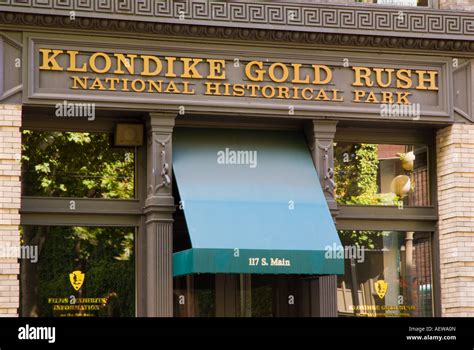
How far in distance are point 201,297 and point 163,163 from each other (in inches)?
80.9

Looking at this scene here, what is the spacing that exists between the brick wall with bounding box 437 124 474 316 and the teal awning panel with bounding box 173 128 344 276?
2080 mm

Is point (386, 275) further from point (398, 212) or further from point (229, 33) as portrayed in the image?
point (229, 33)

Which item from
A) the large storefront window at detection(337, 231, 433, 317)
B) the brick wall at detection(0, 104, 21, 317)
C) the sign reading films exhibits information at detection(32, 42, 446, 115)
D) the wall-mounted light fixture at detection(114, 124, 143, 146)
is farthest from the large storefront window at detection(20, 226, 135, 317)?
the large storefront window at detection(337, 231, 433, 317)

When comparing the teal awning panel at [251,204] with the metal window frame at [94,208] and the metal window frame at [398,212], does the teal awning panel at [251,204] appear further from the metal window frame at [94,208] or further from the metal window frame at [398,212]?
the metal window frame at [398,212]

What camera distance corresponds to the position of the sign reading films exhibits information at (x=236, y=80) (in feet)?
49.5

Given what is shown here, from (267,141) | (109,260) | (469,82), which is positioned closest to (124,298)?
(109,260)

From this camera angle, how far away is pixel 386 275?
16375 mm

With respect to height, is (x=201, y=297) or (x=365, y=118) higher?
(x=365, y=118)

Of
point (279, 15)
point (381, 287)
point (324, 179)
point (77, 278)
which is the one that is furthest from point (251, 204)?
point (279, 15)

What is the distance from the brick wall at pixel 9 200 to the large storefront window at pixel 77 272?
1.18ft

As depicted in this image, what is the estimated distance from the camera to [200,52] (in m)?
15.6

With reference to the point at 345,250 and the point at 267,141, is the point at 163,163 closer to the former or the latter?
the point at 267,141
